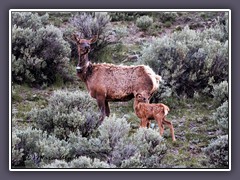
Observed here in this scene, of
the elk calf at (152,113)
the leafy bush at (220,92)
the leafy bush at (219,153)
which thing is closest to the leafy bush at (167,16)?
the leafy bush at (220,92)

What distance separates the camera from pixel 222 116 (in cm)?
1212

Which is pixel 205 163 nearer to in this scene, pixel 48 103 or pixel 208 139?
pixel 208 139

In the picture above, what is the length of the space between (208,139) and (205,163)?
0.42 meters

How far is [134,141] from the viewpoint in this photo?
1188 cm

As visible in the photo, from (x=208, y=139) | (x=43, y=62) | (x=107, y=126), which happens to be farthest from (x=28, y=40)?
(x=208, y=139)

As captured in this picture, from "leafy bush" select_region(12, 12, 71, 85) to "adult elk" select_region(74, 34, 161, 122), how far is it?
0.50 meters

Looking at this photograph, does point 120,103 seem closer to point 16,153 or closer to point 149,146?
point 149,146

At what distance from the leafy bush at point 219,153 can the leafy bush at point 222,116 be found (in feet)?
0.50

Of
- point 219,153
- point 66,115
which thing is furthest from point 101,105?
point 219,153

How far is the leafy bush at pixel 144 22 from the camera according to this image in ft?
41.5

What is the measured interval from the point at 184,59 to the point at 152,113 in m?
1.39

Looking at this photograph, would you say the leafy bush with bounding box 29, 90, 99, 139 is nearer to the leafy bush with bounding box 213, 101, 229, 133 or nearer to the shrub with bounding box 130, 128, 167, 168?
the shrub with bounding box 130, 128, 167, 168

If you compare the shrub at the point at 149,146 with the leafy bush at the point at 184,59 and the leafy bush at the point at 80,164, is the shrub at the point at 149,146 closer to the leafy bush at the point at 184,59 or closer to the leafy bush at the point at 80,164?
the leafy bush at the point at 80,164

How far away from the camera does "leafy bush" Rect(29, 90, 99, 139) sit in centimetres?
1220
